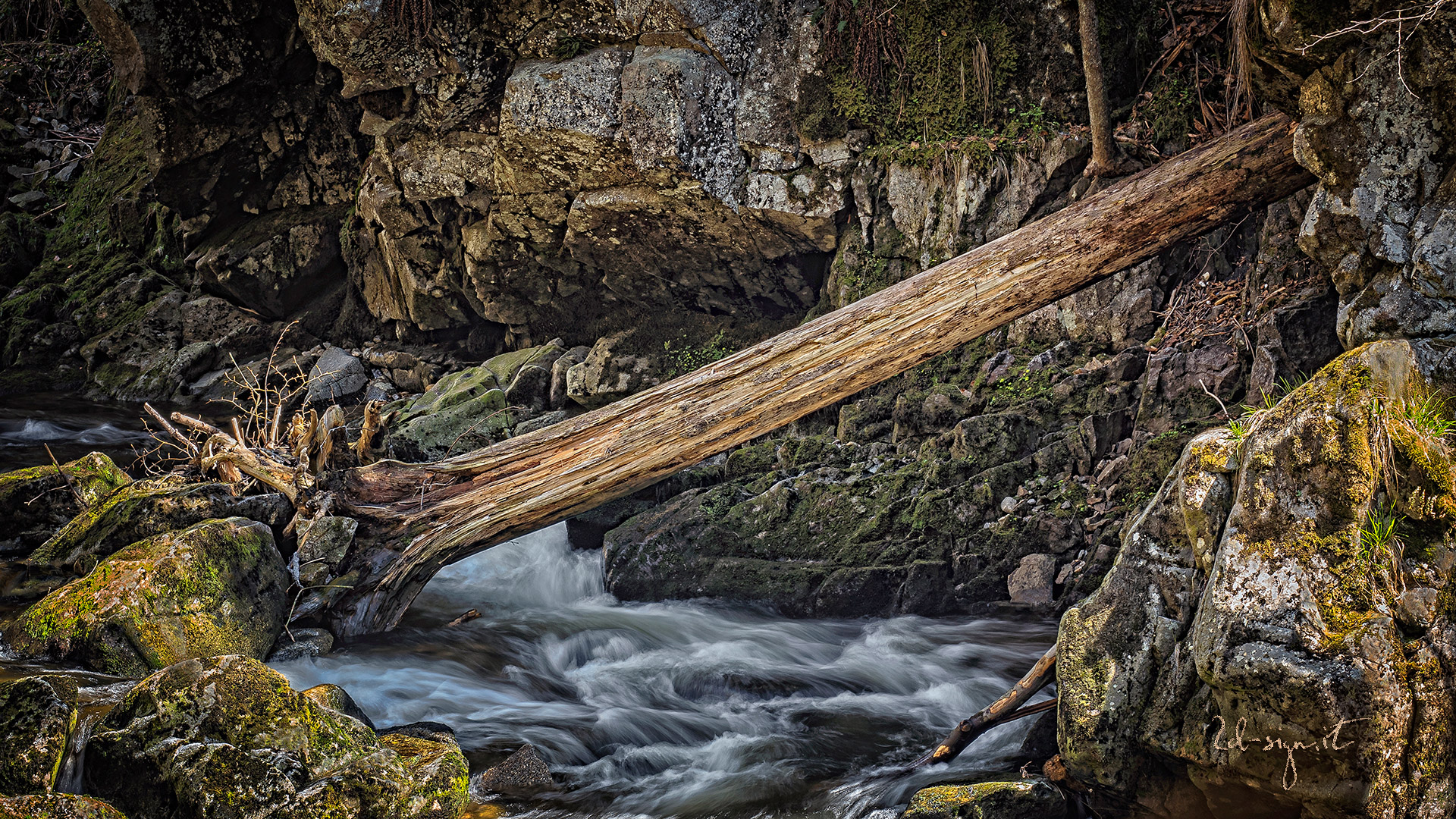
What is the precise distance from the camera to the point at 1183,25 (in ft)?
21.1

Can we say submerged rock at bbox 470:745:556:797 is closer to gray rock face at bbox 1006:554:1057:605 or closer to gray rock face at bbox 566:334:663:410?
gray rock face at bbox 1006:554:1057:605

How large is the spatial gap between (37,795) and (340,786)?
2.98 feet

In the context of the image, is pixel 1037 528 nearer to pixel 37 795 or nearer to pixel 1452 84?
pixel 1452 84

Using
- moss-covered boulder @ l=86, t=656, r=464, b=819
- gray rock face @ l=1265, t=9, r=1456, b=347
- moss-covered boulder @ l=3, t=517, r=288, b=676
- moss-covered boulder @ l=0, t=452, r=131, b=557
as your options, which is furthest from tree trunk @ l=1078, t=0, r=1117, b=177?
moss-covered boulder @ l=0, t=452, r=131, b=557

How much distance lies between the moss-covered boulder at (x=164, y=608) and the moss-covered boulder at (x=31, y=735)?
1.59 m

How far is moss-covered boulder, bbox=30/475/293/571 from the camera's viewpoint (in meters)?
5.41

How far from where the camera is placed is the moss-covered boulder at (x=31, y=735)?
280 centimetres

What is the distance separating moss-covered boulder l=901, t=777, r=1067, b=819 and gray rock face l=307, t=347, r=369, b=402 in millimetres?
9415

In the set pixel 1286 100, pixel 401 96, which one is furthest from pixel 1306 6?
pixel 401 96

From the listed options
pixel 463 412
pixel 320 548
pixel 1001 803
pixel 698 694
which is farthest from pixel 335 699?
pixel 463 412

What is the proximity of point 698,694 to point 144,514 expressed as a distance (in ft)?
12.5

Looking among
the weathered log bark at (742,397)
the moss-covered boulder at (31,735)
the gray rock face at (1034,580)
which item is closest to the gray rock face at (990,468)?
the gray rock face at (1034,580)

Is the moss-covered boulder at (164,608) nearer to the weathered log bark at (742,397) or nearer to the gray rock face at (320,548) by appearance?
the gray rock face at (320,548)

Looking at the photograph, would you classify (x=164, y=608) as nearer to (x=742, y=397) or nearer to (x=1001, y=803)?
(x=742, y=397)
